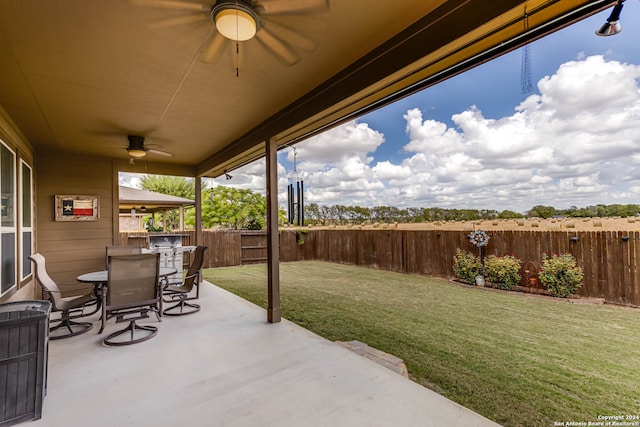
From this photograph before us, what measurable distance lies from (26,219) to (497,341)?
703 cm

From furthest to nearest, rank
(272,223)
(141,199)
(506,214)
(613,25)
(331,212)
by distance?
(331,212) → (506,214) → (141,199) → (272,223) → (613,25)

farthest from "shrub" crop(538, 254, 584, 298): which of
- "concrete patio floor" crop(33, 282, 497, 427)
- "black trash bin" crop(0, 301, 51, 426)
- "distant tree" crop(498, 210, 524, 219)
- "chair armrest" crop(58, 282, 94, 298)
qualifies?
"chair armrest" crop(58, 282, 94, 298)

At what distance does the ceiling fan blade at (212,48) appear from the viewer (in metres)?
2.27

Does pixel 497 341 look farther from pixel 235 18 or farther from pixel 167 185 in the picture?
pixel 167 185

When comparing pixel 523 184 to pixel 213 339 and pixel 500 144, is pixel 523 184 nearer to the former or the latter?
pixel 500 144

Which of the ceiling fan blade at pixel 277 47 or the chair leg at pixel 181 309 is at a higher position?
the ceiling fan blade at pixel 277 47

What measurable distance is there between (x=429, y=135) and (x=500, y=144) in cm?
442

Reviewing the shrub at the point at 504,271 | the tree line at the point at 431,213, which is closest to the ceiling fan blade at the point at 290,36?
the shrub at the point at 504,271

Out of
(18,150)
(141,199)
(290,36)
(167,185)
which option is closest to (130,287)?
(18,150)

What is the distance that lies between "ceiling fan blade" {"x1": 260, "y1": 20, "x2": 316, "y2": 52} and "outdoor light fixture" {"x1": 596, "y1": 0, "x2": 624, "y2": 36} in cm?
179

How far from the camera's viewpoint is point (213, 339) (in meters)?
3.46

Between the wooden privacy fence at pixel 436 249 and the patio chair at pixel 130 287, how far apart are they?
715cm

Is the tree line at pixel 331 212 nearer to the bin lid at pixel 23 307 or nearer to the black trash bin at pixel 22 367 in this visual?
the bin lid at pixel 23 307

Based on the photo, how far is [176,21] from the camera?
205cm
